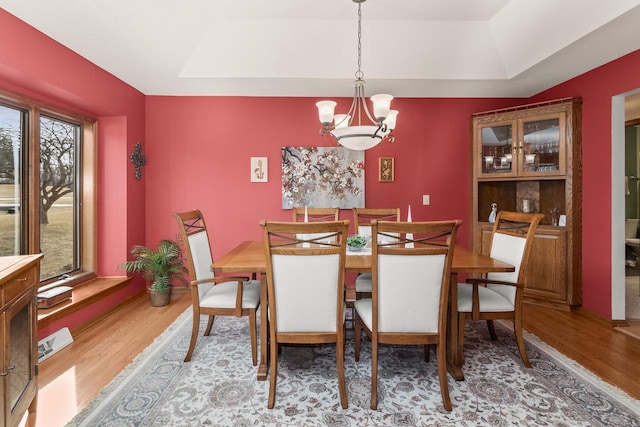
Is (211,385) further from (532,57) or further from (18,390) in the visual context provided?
(532,57)

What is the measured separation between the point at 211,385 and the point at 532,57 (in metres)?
3.78

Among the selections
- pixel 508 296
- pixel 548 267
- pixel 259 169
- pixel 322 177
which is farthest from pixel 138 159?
pixel 548 267

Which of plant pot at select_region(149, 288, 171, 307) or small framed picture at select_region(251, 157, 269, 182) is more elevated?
small framed picture at select_region(251, 157, 269, 182)

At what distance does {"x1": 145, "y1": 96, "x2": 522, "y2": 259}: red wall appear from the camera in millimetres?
3855

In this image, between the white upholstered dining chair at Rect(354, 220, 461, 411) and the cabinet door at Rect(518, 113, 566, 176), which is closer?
the white upholstered dining chair at Rect(354, 220, 461, 411)

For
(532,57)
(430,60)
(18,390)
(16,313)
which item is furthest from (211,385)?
(532,57)

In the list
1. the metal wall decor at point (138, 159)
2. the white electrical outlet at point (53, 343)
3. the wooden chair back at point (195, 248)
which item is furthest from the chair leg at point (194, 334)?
the metal wall decor at point (138, 159)

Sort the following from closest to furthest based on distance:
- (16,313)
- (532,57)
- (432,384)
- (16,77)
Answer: (16,313), (432,384), (16,77), (532,57)

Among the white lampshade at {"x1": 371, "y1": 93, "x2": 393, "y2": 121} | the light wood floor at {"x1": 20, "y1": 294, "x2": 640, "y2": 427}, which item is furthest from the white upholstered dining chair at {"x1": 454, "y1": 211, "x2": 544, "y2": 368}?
the white lampshade at {"x1": 371, "y1": 93, "x2": 393, "y2": 121}

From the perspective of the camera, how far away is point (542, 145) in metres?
3.39

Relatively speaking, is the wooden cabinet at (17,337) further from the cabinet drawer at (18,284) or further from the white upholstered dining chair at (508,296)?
the white upholstered dining chair at (508,296)

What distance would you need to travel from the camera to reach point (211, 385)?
1972 mm

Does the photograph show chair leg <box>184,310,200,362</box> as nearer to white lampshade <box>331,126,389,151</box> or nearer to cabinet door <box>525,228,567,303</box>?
white lampshade <box>331,126,389,151</box>

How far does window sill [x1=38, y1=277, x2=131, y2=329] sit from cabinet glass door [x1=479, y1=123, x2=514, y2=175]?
13.8 feet
